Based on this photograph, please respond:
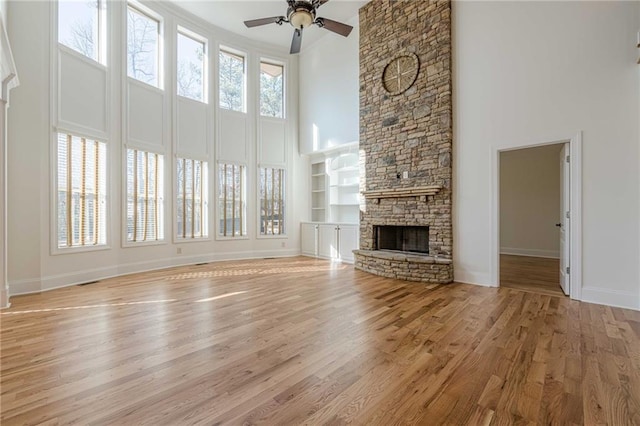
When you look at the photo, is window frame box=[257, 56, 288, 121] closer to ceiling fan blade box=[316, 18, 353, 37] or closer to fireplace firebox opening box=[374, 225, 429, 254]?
ceiling fan blade box=[316, 18, 353, 37]

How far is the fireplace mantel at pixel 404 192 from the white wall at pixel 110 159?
272 centimetres

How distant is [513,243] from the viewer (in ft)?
25.4

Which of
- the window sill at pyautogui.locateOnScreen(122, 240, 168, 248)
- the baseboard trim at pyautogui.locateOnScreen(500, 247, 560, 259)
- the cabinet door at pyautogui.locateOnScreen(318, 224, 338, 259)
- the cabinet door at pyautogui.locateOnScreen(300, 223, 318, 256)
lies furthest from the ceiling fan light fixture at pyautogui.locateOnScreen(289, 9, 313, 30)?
the baseboard trim at pyautogui.locateOnScreen(500, 247, 560, 259)

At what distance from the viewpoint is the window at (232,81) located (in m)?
6.95

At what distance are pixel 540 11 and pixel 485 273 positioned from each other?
3.63 metres

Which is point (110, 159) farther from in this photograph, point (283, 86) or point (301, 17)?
point (283, 86)

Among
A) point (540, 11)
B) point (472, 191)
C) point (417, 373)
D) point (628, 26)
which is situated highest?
point (540, 11)

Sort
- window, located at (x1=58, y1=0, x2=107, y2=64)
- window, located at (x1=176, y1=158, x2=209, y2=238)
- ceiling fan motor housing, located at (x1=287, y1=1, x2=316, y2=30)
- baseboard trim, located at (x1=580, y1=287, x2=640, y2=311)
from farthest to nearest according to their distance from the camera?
window, located at (x1=176, y1=158, x2=209, y2=238) < window, located at (x1=58, y1=0, x2=107, y2=64) < ceiling fan motor housing, located at (x1=287, y1=1, x2=316, y2=30) < baseboard trim, located at (x1=580, y1=287, x2=640, y2=311)

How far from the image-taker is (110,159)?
5.10 metres

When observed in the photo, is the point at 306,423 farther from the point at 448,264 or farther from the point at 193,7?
the point at 193,7

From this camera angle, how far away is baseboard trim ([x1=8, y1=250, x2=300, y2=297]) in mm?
4086

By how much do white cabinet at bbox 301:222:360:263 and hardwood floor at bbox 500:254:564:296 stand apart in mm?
2829

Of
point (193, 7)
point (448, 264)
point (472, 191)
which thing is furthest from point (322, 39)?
point (448, 264)

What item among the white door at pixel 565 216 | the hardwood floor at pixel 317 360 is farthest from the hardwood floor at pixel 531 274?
the hardwood floor at pixel 317 360
